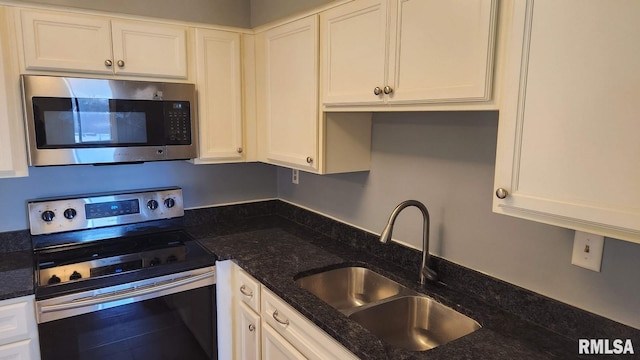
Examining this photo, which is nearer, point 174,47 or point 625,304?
point 625,304

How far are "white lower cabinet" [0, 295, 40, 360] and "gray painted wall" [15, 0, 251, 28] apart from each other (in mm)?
1266

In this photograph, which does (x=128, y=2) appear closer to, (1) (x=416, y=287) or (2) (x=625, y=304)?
(1) (x=416, y=287)

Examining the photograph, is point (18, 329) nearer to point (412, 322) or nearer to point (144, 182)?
point (144, 182)

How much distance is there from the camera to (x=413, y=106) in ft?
4.47

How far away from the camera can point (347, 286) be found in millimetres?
1870

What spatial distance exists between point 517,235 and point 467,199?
0.22m

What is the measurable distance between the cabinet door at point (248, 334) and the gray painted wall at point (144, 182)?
840 mm

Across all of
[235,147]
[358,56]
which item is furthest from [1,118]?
[358,56]

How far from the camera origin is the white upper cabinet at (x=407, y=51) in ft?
3.75

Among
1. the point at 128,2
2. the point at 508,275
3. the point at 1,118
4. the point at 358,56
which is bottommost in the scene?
the point at 508,275

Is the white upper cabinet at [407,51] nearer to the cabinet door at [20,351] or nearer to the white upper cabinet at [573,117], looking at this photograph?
the white upper cabinet at [573,117]

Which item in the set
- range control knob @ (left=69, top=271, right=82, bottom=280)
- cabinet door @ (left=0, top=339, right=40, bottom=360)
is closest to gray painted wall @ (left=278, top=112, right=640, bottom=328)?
range control knob @ (left=69, top=271, right=82, bottom=280)

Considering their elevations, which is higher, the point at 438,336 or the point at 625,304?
the point at 625,304

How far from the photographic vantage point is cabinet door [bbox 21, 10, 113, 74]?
1724 mm
